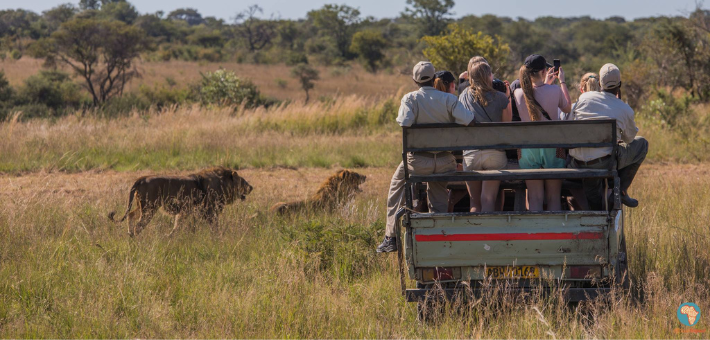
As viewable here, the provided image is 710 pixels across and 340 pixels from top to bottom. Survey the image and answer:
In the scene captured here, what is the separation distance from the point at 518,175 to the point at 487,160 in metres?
0.51

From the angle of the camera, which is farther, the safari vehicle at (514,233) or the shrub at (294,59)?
the shrub at (294,59)


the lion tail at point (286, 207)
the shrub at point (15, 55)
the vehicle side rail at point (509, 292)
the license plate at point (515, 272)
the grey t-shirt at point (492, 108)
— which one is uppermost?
the shrub at point (15, 55)

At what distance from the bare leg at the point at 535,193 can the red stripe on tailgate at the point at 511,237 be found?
0.54 meters

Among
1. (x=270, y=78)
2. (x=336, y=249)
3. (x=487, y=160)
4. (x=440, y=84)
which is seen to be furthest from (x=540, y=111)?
(x=270, y=78)

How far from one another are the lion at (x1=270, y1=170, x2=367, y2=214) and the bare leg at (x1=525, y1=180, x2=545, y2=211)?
2876mm

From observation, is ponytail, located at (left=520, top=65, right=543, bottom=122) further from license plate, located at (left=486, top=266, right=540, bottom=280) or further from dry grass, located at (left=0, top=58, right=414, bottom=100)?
dry grass, located at (left=0, top=58, right=414, bottom=100)

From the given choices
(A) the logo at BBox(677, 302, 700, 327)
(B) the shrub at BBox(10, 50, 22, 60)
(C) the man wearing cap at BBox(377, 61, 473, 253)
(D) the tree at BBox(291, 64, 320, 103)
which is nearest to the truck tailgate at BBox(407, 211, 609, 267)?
(C) the man wearing cap at BBox(377, 61, 473, 253)

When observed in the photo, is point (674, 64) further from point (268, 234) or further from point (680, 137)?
point (268, 234)

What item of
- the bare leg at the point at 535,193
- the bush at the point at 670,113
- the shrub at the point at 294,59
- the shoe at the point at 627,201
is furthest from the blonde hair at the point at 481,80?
the shrub at the point at 294,59

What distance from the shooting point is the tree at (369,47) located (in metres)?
46.5

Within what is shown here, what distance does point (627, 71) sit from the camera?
819 inches

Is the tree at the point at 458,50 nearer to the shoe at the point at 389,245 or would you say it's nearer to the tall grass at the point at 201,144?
the tall grass at the point at 201,144

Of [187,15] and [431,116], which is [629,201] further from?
[187,15]

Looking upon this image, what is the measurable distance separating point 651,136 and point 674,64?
6.94 m
